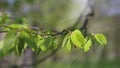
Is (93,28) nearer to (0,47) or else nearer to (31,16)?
(31,16)

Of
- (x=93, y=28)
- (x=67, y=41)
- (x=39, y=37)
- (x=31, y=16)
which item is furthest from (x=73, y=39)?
(x=93, y=28)

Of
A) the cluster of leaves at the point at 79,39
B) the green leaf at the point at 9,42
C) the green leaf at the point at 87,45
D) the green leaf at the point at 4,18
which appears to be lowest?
the green leaf at the point at 87,45

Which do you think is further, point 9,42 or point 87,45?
point 87,45

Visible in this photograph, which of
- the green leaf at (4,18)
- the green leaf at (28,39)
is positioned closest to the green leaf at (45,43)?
the green leaf at (28,39)

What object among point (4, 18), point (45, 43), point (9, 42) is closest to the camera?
point (9, 42)

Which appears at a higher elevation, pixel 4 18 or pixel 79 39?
pixel 4 18

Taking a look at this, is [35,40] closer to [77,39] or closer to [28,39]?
[28,39]

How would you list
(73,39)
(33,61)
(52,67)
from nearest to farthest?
(73,39) → (33,61) → (52,67)

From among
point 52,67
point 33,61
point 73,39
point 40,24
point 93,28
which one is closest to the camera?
point 73,39

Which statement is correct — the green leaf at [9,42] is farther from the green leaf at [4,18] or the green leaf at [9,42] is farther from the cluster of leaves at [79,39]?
the green leaf at [4,18]

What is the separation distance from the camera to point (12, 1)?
4.27 meters

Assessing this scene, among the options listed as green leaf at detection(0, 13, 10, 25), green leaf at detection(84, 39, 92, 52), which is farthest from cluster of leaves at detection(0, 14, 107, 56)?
green leaf at detection(0, 13, 10, 25)

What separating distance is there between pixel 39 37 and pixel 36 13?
282 cm

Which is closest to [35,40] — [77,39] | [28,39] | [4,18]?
[28,39]
